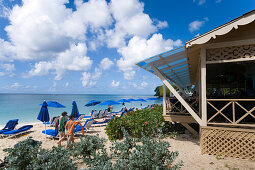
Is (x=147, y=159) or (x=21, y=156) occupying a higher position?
(x=147, y=159)

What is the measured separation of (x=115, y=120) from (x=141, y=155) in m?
5.26

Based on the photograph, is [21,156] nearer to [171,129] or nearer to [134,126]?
[134,126]

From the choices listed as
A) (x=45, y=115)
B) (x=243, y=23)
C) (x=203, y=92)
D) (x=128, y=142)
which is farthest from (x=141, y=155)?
(x=45, y=115)

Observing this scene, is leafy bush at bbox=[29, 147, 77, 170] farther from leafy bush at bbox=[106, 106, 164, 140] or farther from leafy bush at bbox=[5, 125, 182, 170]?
leafy bush at bbox=[106, 106, 164, 140]

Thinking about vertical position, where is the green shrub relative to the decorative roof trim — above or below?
below

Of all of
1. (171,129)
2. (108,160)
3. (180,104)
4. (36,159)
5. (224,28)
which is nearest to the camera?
(108,160)

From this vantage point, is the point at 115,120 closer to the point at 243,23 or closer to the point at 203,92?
the point at 203,92

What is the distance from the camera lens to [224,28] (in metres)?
4.76

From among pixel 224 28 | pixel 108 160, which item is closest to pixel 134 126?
pixel 108 160

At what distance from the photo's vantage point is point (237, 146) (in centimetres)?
484

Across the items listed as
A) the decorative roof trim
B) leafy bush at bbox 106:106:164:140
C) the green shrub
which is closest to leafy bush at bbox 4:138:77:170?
the green shrub

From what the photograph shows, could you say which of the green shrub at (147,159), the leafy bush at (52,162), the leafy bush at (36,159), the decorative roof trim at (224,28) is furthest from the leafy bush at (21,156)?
the decorative roof trim at (224,28)

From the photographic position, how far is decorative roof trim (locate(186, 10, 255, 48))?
15.0 ft

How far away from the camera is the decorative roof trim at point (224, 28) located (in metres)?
4.59
